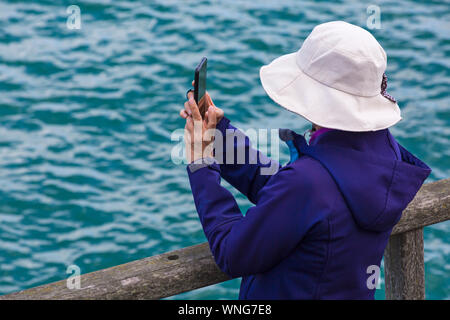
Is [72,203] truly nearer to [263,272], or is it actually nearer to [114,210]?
[114,210]

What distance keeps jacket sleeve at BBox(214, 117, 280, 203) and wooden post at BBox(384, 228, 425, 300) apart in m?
0.55

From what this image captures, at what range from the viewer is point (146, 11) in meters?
7.80

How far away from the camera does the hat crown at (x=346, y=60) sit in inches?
67.9

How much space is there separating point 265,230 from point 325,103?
0.34 meters

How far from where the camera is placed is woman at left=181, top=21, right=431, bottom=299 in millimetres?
1664

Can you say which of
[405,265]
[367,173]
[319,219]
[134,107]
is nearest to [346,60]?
[367,173]

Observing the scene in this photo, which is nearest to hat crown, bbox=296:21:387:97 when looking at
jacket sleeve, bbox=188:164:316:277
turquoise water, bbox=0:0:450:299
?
jacket sleeve, bbox=188:164:316:277

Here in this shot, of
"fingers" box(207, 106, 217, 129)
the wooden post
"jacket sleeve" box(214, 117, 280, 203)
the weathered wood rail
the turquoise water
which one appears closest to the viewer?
the weathered wood rail

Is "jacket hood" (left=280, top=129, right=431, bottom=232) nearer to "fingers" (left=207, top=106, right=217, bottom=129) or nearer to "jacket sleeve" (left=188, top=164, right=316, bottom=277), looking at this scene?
"jacket sleeve" (left=188, top=164, right=316, bottom=277)

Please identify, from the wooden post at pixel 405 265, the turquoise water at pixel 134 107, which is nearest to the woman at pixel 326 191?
the wooden post at pixel 405 265

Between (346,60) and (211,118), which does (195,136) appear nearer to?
(211,118)

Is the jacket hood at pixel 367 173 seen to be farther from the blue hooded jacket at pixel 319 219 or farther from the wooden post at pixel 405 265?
the wooden post at pixel 405 265

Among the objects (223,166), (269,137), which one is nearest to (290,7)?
(269,137)

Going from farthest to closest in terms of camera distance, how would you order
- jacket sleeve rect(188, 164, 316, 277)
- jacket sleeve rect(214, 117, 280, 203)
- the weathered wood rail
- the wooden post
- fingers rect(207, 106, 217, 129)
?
the wooden post
jacket sleeve rect(214, 117, 280, 203)
fingers rect(207, 106, 217, 129)
the weathered wood rail
jacket sleeve rect(188, 164, 316, 277)
